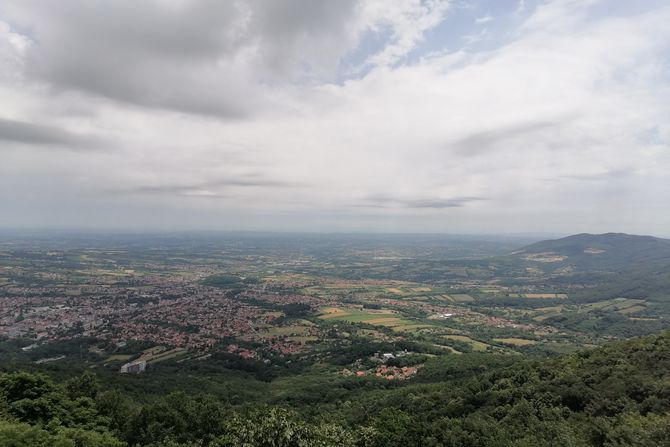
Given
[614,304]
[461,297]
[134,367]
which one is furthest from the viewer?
[461,297]

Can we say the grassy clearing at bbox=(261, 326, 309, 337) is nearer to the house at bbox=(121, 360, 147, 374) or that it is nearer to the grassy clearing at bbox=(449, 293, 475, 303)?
the house at bbox=(121, 360, 147, 374)

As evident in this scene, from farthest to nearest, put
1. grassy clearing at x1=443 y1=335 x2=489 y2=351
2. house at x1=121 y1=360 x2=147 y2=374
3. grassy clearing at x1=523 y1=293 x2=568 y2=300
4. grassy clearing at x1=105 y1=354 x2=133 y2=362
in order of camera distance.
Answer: grassy clearing at x1=523 y1=293 x2=568 y2=300 < grassy clearing at x1=443 y1=335 x2=489 y2=351 < grassy clearing at x1=105 y1=354 x2=133 y2=362 < house at x1=121 y1=360 x2=147 y2=374


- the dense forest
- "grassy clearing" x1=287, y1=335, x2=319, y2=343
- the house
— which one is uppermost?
the dense forest

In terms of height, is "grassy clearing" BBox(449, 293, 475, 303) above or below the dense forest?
below

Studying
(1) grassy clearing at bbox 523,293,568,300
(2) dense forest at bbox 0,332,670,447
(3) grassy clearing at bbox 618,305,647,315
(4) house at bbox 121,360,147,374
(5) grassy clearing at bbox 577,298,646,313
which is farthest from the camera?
(1) grassy clearing at bbox 523,293,568,300

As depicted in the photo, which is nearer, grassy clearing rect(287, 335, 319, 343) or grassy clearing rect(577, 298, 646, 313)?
grassy clearing rect(287, 335, 319, 343)

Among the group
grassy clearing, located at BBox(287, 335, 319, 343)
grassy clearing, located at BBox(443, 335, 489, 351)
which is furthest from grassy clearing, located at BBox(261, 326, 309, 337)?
grassy clearing, located at BBox(443, 335, 489, 351)

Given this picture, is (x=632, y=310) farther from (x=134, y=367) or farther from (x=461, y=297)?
(x=134, y=367)

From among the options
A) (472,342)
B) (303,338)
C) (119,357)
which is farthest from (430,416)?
(119,357)

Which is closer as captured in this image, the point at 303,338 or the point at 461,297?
the point at 303,338

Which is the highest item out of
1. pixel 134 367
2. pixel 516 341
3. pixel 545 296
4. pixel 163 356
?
pixel 134 367
